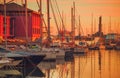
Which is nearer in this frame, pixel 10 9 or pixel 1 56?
pixel 1 56

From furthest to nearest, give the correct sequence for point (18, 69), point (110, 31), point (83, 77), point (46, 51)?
point (110, 31) → point (46, 51) → point (18, 69) → point (83, 77)

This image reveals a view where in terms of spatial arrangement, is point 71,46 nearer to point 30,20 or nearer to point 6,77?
point 30,20

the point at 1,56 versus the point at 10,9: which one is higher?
the point at 10,9

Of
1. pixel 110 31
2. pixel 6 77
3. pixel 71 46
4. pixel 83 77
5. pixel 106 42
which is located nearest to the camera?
pixel 6 77

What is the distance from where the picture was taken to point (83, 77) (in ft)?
113

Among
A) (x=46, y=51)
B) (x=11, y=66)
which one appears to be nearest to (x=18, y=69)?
(x=11, y=66)

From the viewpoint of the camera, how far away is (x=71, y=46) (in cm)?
7144

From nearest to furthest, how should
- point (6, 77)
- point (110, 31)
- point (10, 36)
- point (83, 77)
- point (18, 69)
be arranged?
point (6, 77)
point (83, 77)
point (18, 69)
point (10, 36)
point (110, 31)

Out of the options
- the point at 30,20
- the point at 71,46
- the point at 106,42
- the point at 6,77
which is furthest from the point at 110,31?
the point at 6,77

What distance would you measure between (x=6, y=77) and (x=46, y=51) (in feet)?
55.8

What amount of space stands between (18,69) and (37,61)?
2260 mm

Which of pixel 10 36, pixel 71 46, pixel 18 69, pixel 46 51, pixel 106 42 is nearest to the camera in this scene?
pixel 18 69

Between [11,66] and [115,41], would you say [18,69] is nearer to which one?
[11,66]

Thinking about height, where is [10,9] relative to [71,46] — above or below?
above
